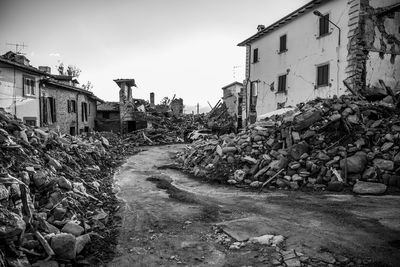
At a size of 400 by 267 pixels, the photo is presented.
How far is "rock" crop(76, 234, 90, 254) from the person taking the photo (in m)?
4.56

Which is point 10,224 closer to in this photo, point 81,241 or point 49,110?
point 81,241

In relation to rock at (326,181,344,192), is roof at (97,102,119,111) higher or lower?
higher

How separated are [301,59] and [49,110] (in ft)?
63.5

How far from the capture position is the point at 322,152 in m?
9.59

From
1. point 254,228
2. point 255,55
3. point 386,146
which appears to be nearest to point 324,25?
point 255,55

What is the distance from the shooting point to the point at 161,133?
90.2 feet

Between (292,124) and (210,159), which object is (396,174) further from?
(210,159)

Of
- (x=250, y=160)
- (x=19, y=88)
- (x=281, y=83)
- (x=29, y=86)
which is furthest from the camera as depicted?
(x=281, y=83)

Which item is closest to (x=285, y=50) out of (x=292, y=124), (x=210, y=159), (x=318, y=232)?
(x=292, y=124)

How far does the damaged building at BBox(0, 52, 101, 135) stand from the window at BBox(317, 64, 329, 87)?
50.2 ft

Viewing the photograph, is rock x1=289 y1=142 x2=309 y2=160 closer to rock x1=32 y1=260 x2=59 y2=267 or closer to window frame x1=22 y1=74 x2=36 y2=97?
rock x1=32 y1=260 x2=59 y2=267

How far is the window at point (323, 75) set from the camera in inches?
588

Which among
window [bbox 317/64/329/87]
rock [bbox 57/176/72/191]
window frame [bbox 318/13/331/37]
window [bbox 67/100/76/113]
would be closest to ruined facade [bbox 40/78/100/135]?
window [bbox 67/100/76/113]

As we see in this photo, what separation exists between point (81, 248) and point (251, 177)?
6696 mm
